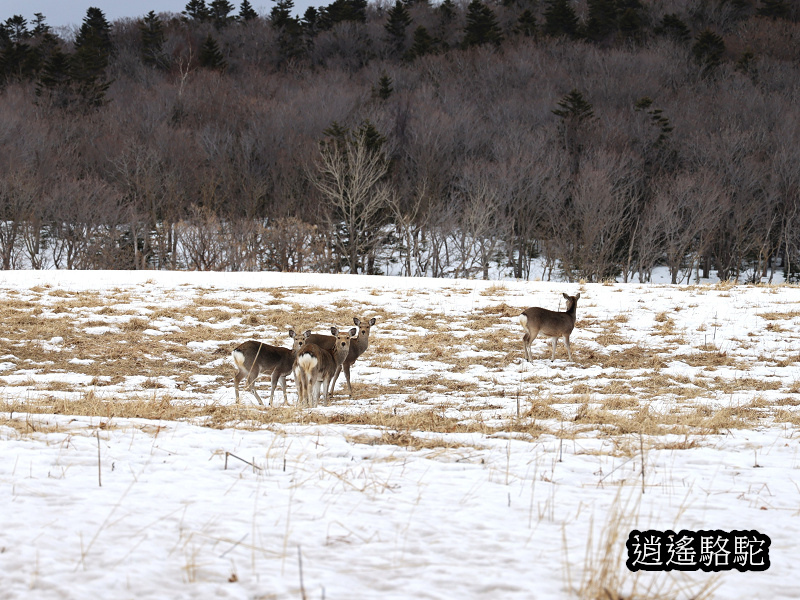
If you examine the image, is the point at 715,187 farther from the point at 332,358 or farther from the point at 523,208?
the point at 332,358

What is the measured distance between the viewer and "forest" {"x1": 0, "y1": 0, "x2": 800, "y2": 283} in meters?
47.0

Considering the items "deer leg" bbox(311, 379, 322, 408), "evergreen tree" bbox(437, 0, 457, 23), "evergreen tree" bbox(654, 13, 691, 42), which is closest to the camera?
"deer leg" bbox(311, 379, 322, 408)

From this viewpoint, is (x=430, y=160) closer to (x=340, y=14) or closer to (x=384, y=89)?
(x=384, y=89)

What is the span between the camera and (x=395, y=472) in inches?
201

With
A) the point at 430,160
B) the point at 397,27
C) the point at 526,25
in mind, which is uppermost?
the point at 397,27

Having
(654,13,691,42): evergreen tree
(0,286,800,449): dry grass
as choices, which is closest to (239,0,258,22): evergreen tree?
(654,13,691,42): evergreen tree

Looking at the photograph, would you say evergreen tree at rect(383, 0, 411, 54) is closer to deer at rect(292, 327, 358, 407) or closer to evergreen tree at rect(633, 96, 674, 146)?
evergreen tree at rect(633, 96, 674, 146)

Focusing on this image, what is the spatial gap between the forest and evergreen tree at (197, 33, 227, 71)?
0.28 metres

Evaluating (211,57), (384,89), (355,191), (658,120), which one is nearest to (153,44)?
(211,57)

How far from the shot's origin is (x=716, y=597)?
316 centimetres

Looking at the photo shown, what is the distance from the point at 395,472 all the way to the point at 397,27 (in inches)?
3244

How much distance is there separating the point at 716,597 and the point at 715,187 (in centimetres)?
5055

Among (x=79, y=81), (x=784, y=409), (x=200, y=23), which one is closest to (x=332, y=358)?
(x=784, y=409)

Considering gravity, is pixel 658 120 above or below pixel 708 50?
below
